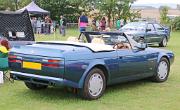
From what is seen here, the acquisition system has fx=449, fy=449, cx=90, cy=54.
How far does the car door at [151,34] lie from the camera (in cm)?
2152

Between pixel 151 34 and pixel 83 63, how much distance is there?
14441mm

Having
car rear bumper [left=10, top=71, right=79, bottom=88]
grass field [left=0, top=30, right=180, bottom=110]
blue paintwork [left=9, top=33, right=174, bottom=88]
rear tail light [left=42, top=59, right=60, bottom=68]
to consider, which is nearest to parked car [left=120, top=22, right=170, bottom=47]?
grass field [left=0, top=30, right=180, bottom=110]

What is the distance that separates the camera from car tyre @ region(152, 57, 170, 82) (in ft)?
33.1

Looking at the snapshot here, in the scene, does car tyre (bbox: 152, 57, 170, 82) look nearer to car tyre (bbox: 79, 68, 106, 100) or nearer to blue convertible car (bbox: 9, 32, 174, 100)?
blue convertible car (bbox: 9, 32, 174, 100)

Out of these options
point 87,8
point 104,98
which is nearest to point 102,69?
point 104,98

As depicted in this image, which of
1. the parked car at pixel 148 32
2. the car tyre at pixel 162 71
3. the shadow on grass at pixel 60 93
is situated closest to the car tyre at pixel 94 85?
the shadow on grass at pixel 60 93

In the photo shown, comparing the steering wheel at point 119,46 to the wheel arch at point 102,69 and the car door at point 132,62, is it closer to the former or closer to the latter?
the car door at point 132,62

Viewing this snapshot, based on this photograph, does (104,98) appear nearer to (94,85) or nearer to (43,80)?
(94,85)

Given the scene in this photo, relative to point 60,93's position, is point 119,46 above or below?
above

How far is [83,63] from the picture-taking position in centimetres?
772

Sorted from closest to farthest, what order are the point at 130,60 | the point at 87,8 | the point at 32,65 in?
the point at 32,65, the point at 130,60, the point at 87,8

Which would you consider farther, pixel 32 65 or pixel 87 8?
pixel 87 8

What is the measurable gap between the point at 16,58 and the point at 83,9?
42239 mm

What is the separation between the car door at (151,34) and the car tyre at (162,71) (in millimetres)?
11085
